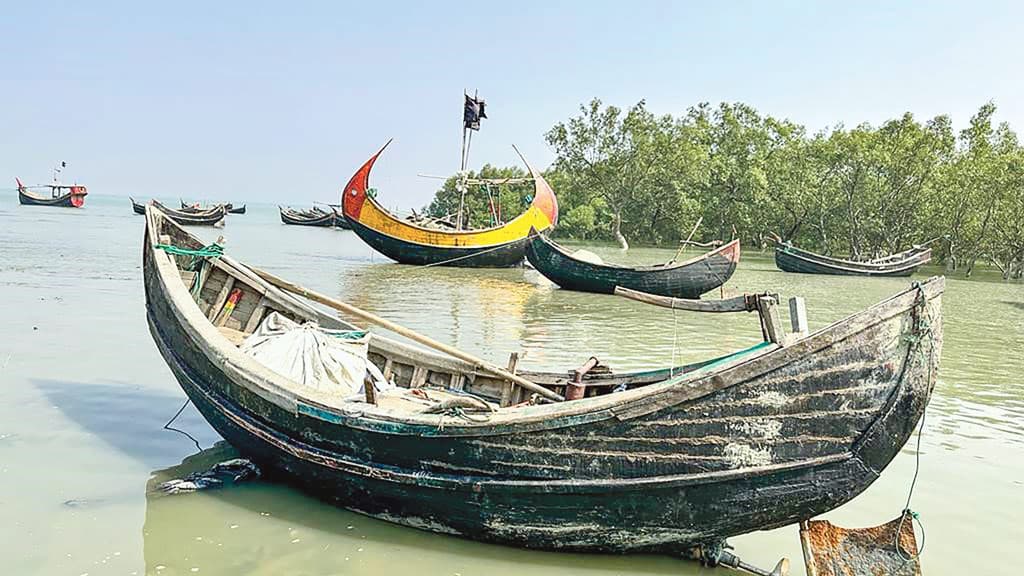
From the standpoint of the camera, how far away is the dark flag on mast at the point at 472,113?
82.3 feet

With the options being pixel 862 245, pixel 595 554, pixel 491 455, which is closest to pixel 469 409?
pixel 491 455

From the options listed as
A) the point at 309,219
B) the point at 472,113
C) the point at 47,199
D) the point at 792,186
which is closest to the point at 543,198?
the point at 472,113

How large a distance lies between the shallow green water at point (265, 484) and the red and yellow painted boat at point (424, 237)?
9.92 meters

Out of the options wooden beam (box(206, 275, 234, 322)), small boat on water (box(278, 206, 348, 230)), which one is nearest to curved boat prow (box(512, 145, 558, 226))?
wooden beam (box(206, 275, 234, 322))

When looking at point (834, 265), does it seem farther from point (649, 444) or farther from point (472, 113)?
point (649, 444)

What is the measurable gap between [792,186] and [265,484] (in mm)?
37427

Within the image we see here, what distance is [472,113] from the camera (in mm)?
25125

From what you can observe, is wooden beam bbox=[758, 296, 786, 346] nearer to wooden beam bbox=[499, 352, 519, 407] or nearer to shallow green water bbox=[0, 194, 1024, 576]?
shallow green water bbox=[0, 194, 1024, 576]

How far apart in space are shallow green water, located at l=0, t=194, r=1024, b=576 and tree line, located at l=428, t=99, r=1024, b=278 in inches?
578

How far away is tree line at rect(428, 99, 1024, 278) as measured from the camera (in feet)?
98.7

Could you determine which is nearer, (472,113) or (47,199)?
(472,113)

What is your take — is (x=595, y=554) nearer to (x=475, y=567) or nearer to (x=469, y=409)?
(x=475, y=567)

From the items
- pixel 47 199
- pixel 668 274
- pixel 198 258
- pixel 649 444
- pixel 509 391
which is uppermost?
pixel 198 258

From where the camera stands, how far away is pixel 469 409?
3.97 metres
